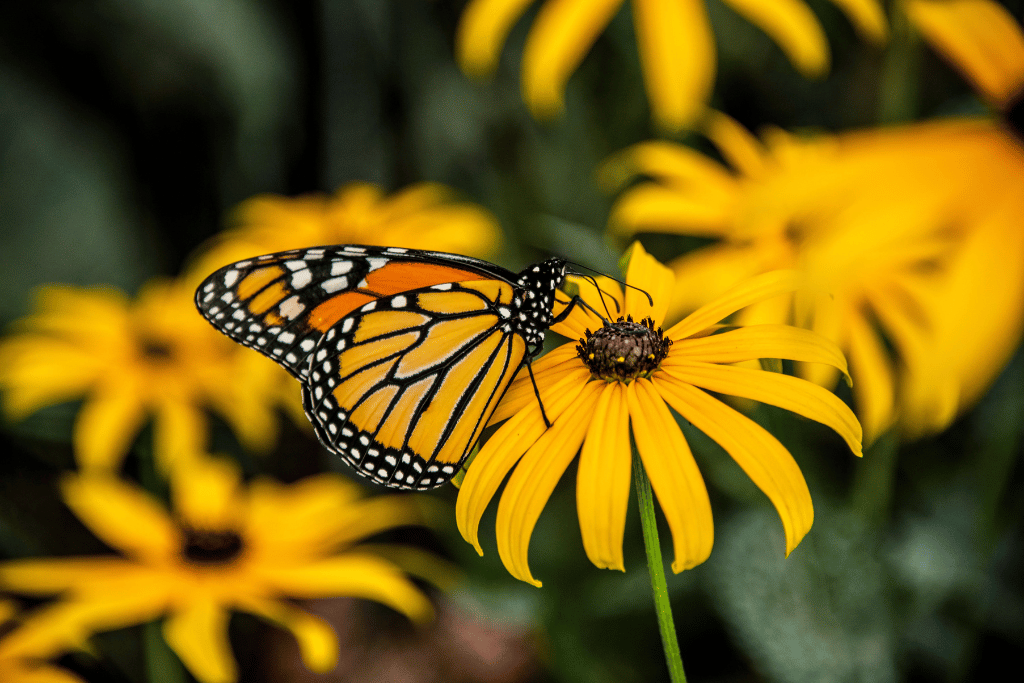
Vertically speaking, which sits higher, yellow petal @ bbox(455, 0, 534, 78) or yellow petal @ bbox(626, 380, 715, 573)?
yellow petal @ bbox(455, 0, 534, 78)

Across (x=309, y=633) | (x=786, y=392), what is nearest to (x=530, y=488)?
(x=786, y=392)

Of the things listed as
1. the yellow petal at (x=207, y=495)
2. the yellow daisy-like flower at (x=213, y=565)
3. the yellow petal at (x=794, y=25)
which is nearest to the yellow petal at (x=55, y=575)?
the yellow daisy-like flower at (x=213, y=565)

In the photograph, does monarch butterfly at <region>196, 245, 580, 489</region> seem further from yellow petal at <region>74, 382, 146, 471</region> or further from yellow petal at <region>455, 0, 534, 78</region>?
yellow petal at <region>74, 382, 146, 471</region>

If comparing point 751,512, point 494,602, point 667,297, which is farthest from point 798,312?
point 494,602

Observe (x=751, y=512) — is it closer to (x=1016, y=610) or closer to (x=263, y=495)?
(x=1016, y=610)

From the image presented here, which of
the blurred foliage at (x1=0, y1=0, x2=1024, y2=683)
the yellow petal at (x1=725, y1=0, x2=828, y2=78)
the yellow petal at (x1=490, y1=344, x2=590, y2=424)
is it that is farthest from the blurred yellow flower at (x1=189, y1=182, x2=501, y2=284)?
the yellow petal at (x1=490, y1=344, x2=590, y2=424)

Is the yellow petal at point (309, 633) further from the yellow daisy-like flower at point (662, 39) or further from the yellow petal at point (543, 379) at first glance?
the yellow daisy-like flower at point (662, 39)

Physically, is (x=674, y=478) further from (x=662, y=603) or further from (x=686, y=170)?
(x=686, y=170)

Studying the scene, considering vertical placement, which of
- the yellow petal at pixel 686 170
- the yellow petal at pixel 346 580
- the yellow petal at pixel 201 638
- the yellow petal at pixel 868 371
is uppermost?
the yellow petal at pixel 686 170
